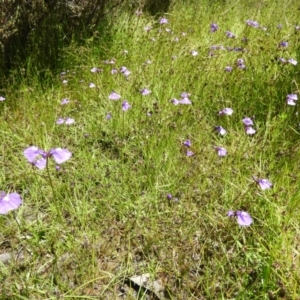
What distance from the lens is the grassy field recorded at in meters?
1.60

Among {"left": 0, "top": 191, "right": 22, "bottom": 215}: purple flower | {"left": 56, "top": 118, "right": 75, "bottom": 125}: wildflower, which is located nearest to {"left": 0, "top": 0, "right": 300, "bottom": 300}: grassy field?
{"left": 56, "top": 118, "right": 75, "bottom": 125}: wildflower

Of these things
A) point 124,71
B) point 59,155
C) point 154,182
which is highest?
point 59,155

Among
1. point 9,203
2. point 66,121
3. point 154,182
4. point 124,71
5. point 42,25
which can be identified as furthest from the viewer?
point 42,25

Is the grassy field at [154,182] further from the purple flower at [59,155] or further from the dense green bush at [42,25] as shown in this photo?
the dense green bush at [42,25]

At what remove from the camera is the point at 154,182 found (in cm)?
207

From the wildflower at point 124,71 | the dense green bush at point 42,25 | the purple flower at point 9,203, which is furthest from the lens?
the dense green bush at point 42,25

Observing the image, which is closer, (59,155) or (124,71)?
(59,155)

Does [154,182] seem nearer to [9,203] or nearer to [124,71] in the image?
[9,203]

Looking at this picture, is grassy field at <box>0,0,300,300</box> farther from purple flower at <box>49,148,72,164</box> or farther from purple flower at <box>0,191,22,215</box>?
purple flower at <box>0,191,22,215</box>

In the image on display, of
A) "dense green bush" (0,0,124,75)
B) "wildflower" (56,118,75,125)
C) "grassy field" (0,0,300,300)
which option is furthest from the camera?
"dense green bush" (0,0,124,75)

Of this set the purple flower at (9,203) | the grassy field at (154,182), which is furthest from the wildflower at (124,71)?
the purple flower at (9,203)

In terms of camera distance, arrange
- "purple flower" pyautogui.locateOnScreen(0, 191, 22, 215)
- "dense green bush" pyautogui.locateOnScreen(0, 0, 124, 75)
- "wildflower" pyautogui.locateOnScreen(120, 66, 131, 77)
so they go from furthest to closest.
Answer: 1. "dense green bush" pyautogui.locateOnScreen(0, 0, 124, 75)
2. "wildflower" pyautogui.locateOnScreen(120, 66, 131, 77)
3. "purple flower" pyautogui.locateOnScreen(0, 191, 22, 215)

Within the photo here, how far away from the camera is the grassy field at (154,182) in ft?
5.24

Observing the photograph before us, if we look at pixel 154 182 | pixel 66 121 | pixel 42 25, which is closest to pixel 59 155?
pixel 154 182
